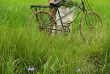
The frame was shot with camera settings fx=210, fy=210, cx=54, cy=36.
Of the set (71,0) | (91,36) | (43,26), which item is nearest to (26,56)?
(43,26)

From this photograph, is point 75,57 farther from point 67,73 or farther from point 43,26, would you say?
point 43,26

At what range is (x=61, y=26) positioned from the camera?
450 cm

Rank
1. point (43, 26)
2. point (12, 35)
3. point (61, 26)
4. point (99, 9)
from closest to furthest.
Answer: point (12, 35) → point (43, 26) → point (61, 26) → point (99, 9)

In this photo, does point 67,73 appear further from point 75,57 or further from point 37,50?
point 37,50

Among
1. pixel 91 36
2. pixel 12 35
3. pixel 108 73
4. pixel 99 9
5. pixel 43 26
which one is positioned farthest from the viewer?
pixel 99 9

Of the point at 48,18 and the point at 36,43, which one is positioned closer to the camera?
the point at 36,43

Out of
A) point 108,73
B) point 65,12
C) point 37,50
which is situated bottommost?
point 108,73

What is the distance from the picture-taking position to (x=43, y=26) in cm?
385

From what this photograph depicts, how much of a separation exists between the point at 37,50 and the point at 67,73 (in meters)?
0.50

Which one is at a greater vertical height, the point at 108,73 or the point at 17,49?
the point at 17,49

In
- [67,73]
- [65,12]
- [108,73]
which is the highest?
[65,12]

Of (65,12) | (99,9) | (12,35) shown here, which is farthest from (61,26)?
(99,9)

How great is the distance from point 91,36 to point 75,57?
6.48 ft

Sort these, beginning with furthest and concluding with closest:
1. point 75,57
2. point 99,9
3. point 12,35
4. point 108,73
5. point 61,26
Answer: point 99,9
point 61,26
point 12,35
point 108,73
point 75,57
